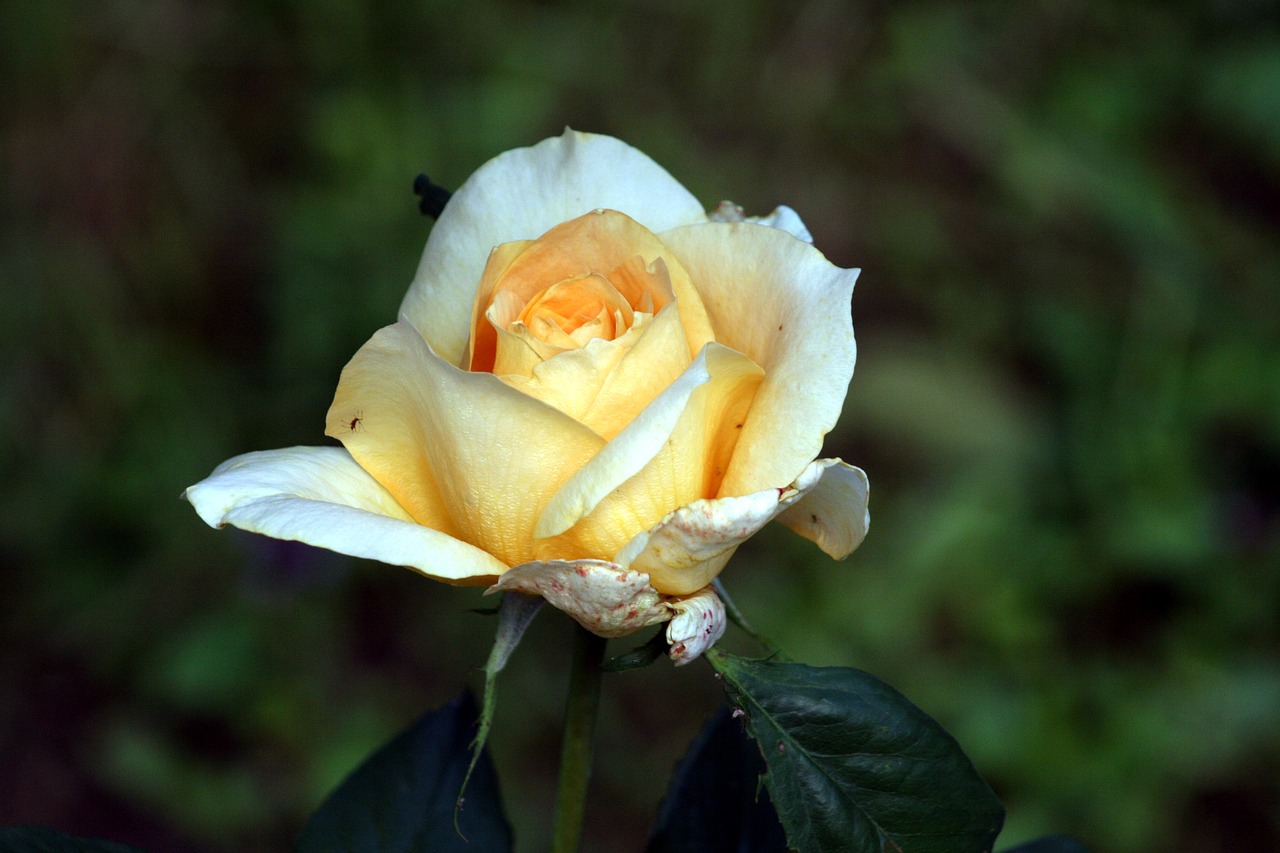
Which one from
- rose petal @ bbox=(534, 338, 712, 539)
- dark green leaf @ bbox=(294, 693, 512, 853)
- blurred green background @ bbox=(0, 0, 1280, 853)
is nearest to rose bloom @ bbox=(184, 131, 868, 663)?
rose petal @ bbox=(534, 338, 712, 539)

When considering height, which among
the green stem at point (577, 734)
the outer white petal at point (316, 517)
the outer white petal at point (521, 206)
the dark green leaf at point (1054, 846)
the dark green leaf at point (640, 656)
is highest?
the outer white petal at point (521, 206)

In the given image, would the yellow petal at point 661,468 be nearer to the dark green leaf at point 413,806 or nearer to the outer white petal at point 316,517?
the outer white petal at point 316,517

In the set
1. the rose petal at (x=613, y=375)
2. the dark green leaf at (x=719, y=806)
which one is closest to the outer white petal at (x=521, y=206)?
the rose petal at (x=613, y=375)

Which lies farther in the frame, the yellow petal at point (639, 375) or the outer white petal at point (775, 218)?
the outer white petal at point (775, 218)

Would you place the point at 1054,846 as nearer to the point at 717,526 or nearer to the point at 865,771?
the point at 865,771

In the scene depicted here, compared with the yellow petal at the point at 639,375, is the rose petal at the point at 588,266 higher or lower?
higher

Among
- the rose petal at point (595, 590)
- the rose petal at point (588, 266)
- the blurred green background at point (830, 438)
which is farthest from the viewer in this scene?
the blurred green background at point (830, 438)

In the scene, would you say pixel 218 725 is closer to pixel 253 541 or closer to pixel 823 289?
pixel 253 541
